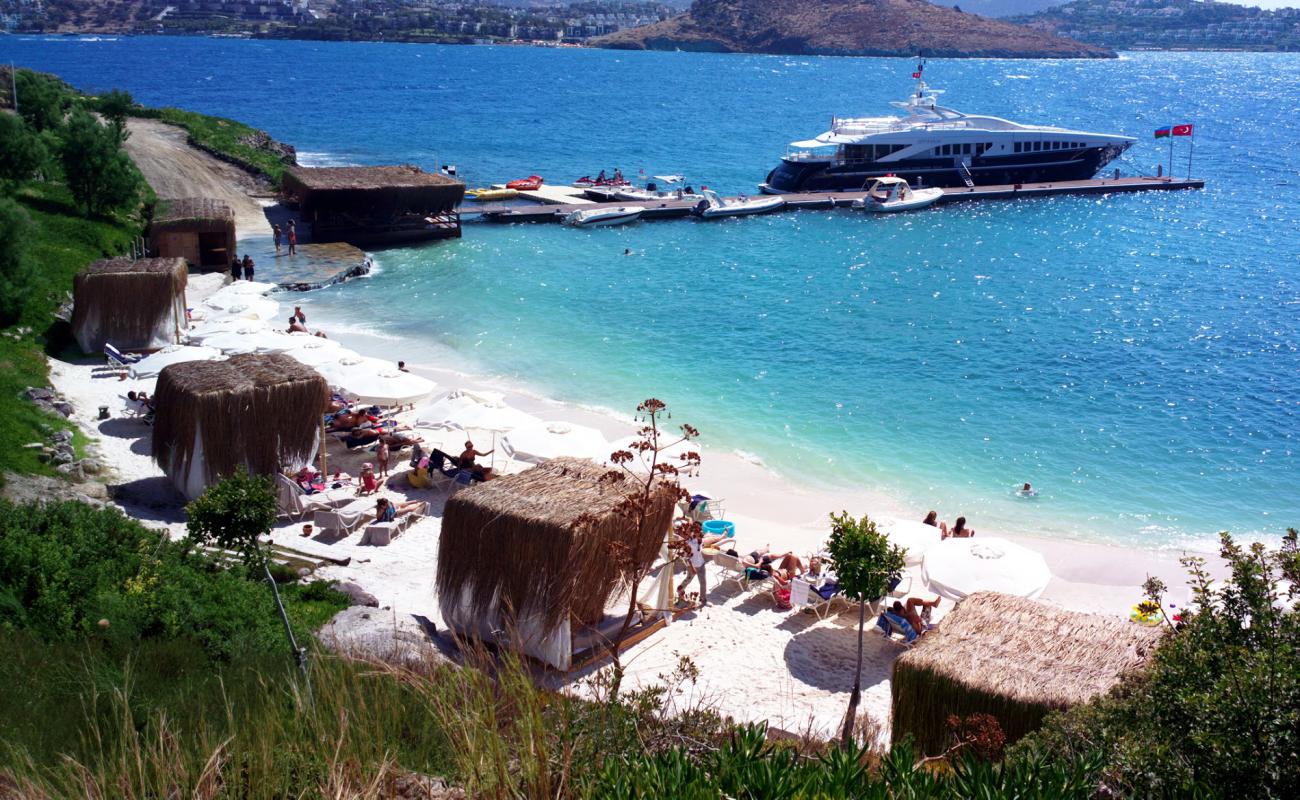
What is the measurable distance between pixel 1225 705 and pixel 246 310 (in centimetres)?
2568

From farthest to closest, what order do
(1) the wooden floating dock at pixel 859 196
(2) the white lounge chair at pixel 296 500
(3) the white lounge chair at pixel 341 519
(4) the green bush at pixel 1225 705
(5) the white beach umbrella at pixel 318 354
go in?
(1) the wooden floating dock at pixel 859 196 → (5) the white beach umbrella at pixel 318 354 → (2) the white lounge chair at pixel 296 500 → (3) the white lounge chair at pixel 341 519 → (4) the green bush at pixel 1225 705

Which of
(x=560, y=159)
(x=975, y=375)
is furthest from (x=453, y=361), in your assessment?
(x=560, y=159)

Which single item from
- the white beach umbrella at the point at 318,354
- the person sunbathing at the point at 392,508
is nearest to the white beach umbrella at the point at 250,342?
the white beach umbrella at the point at 318,354

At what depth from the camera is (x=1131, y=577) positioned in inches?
710

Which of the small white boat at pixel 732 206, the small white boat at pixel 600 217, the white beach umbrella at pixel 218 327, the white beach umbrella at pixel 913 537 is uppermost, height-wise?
the small white boat at pixel 732 206

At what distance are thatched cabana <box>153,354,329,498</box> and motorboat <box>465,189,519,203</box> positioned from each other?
3709 cm

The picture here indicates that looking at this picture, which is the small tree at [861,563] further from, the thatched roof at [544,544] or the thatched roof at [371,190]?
the thatched roof at [371,190]

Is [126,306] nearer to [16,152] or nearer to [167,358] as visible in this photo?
[167,358]

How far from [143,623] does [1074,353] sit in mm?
28024

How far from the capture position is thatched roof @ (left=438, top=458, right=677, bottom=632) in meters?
12.8

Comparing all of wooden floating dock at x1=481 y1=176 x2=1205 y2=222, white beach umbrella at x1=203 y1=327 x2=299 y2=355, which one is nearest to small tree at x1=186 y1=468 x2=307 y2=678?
white beach umbrella at x1=203 y1=327 x2=299 y2=355

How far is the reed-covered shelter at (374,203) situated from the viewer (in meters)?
40.3

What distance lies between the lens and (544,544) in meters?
12.8

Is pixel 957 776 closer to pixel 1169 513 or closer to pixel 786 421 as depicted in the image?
pixel 1169 513
